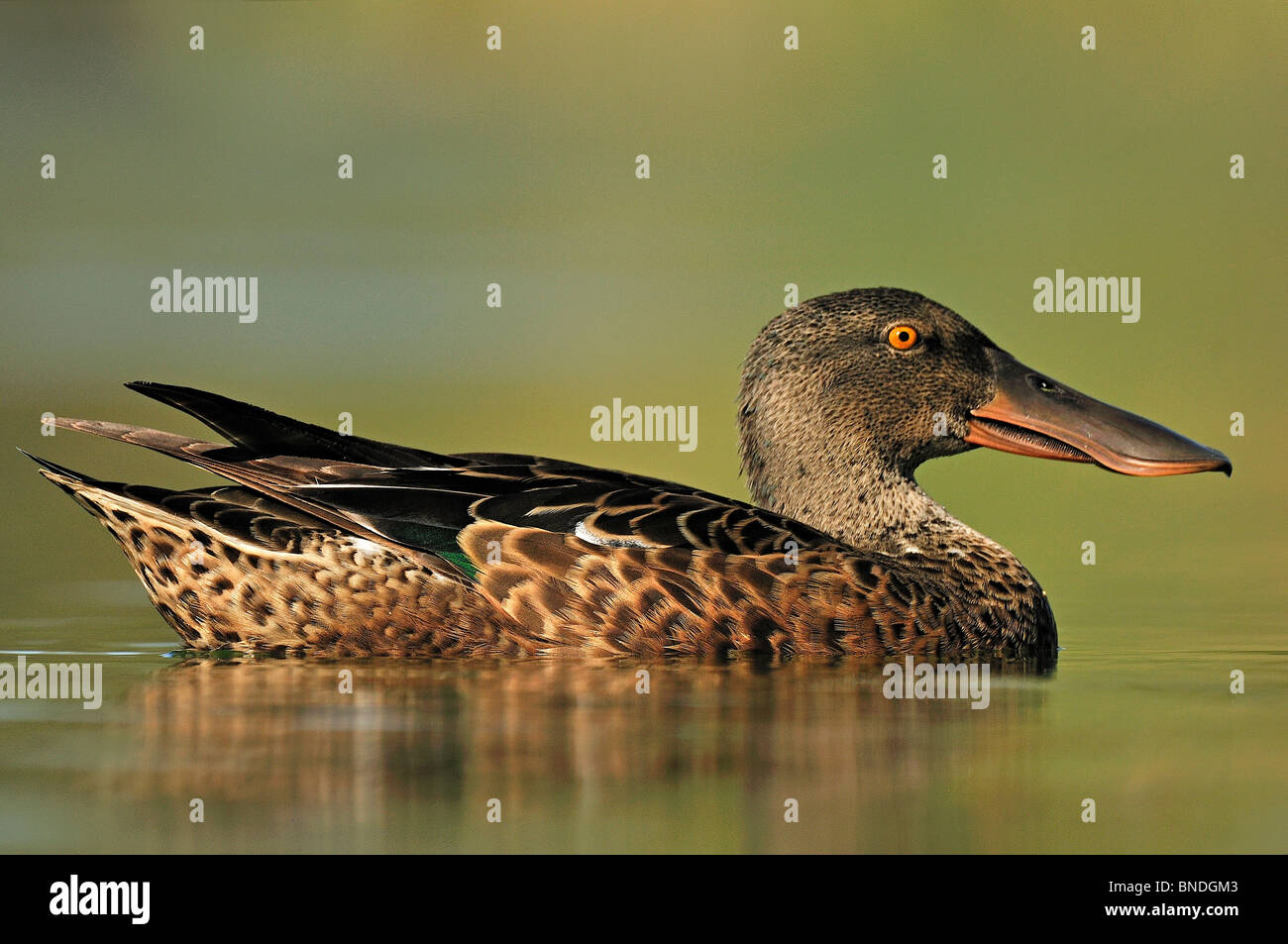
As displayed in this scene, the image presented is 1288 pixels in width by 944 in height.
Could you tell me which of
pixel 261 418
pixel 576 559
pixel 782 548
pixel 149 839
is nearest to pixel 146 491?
pixel 261 418

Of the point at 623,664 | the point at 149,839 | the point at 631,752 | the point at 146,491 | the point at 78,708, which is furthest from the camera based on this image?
the point at 146,491

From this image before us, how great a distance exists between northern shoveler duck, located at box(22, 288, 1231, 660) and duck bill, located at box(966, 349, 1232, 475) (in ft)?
0.20

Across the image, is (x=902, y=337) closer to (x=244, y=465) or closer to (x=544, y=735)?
(x=244, y=465)

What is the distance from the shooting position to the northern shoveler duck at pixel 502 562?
848cm

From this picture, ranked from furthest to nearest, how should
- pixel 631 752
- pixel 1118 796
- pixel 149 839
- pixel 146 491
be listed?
pixel 146 491 < pixel 631 752 < pixel 1118 796 < pixel 149 839

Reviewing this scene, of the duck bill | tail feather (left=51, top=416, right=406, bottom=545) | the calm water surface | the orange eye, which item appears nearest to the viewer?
the calm water surface

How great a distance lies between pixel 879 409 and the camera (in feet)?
32.3

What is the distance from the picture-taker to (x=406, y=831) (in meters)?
5.70

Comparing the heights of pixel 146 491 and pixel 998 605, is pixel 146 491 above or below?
Result: above

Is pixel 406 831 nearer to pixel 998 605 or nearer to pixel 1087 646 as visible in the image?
pixel 998 605

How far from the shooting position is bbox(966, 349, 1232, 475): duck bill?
964 cm

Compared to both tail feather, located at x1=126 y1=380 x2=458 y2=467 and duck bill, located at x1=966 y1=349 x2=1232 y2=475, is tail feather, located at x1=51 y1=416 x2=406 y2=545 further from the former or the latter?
duck bill, located at x1=966 y1=349 x2=1232 y2=475

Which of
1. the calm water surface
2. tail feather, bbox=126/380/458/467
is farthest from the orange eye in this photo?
tail feather, bbox=126/380/458/467

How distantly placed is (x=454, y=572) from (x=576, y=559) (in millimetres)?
550
